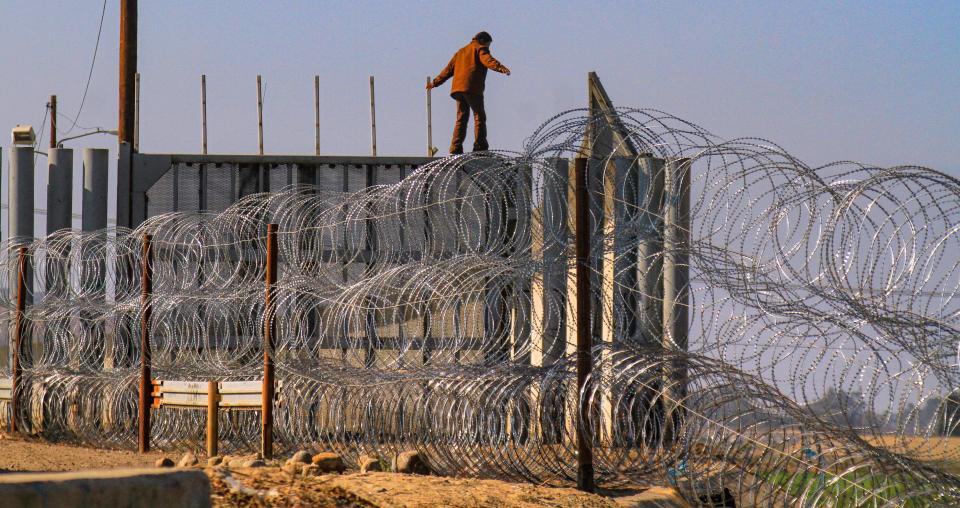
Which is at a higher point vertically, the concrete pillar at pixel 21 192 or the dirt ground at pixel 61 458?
the concrete pillar at pixel 21 192

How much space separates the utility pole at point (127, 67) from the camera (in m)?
19.4

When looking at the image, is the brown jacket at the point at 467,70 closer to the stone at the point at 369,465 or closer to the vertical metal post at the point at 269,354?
the vertical metal post at the point at 269,354

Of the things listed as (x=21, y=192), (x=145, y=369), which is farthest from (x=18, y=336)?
(x=21, y=192)

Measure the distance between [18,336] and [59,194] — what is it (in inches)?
134

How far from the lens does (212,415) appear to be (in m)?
12.4

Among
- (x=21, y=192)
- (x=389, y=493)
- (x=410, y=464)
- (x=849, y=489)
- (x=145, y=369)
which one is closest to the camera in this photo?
(x=849, y=489)

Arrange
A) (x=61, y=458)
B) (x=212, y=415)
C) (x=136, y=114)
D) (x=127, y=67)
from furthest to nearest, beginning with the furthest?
(x=127, y=67) < (x=136, y=114) < (x=61, y=458) < (x=212, y=415)

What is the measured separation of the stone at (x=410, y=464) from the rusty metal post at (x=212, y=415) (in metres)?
2.83

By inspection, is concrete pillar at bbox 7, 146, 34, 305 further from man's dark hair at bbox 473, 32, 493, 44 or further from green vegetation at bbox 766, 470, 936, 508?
green vegetation at bbox 766, 470, 936, 508

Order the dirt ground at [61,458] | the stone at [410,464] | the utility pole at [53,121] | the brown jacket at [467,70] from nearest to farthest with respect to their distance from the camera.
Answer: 1. the stone at [410,464]
2. the dirt ground at [61,458]
3. the brown jacket at [467,70]
4. the utility pole at [53,121]

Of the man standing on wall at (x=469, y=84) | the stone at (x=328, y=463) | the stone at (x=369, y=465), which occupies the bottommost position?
the stone at (x=369, y=465)

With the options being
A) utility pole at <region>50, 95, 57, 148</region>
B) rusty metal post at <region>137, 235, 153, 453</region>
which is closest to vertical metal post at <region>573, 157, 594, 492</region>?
rusty metal post at <region>137, 235, 153, 453</region>

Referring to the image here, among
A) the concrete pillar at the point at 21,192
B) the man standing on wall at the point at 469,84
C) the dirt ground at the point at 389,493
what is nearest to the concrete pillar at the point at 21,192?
the concrete pillar at the point at 21,192

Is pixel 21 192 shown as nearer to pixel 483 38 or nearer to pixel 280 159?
pixel 280 159
